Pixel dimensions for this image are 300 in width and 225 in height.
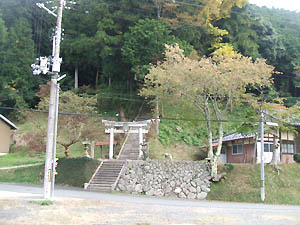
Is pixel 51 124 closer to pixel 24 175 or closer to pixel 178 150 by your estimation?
pixel 24 175

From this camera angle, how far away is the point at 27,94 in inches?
1591

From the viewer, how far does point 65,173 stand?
951 inches

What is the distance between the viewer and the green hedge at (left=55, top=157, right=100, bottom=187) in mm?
23188

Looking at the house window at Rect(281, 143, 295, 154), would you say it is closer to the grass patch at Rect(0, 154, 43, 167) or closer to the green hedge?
the green hedge

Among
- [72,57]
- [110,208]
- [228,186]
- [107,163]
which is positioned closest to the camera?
[110,208]

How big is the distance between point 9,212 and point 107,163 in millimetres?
13411

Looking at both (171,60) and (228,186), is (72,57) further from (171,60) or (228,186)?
(228,186)

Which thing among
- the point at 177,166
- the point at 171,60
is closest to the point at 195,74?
the point at 171,60

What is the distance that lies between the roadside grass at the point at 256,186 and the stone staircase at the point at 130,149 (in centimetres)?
695

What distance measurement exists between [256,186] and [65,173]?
13.1m

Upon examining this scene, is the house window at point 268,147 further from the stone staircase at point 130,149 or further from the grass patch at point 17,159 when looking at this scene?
the grass patch at point 17,159

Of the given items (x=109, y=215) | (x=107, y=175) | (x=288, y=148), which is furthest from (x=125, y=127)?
(x=109, y=215)

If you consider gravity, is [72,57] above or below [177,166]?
above

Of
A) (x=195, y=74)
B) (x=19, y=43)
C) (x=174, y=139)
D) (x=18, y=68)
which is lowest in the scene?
(x=174, y=139)
